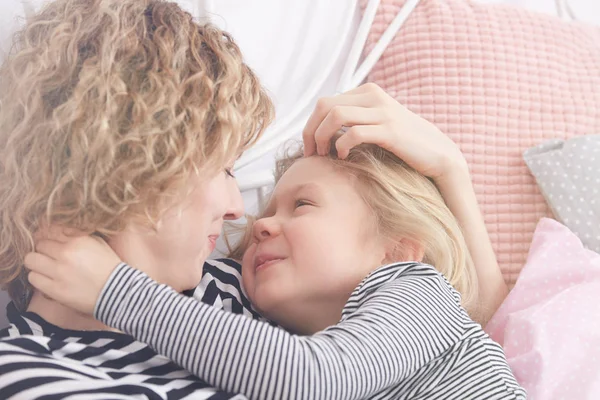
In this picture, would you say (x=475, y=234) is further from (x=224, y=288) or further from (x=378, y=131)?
(x=224, y=288)

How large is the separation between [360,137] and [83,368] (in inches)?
24.9

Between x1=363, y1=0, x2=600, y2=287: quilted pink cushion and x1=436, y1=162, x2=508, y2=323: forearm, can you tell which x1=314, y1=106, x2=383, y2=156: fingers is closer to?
x1=436, y1=162, x2=508, y2=323: forearm

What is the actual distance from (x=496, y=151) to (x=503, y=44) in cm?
31

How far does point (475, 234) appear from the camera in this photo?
1.36 meters

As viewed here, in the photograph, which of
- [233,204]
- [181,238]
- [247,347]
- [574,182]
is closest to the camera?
[247,347]

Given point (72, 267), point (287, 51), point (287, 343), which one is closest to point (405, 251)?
point (287, 343)

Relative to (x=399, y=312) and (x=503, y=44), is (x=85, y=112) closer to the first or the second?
(x=399, y=312)

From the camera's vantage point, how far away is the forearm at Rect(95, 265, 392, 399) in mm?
811

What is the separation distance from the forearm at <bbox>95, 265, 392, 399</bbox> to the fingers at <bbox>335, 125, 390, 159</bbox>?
46cm

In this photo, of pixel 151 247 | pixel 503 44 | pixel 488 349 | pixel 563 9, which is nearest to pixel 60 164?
pixel 151 247

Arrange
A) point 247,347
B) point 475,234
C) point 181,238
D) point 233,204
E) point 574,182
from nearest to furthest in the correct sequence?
point 247,347
point 181,238
point 233,204
point 475,234
point 574,182

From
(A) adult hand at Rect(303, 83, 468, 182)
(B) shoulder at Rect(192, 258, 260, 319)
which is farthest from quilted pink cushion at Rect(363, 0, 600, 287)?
(B) shoulder at Rect(192, 258, 260, 319)

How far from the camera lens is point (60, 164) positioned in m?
0.87

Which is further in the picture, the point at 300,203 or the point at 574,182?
the point at 574,182
